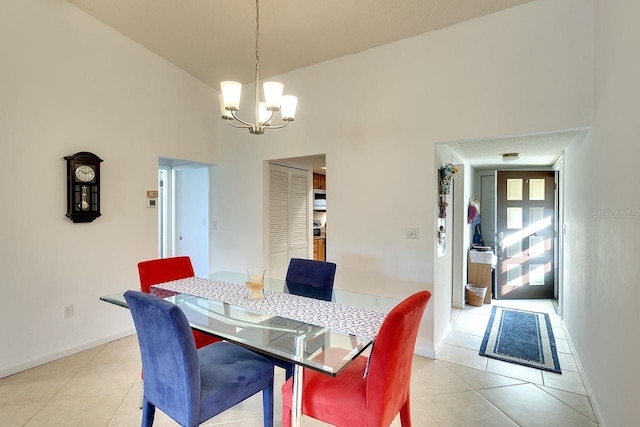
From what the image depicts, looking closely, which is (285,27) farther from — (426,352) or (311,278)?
(426,352)

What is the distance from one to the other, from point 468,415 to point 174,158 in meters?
3.84

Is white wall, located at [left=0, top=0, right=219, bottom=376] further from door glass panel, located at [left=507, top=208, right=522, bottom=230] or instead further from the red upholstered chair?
door glass panel, located at [left=507, top=208, right=522, bottom=230]

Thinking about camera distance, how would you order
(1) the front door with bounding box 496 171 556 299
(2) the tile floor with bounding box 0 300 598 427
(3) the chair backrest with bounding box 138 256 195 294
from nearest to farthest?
(2) the tile floor with bounding box 0 300 598 427
(3) the chair backrest with bounding box 138 256 195 294
(1) the front door with bounding box 496 171 556 299

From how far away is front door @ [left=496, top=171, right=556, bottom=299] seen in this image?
4613 millimetres

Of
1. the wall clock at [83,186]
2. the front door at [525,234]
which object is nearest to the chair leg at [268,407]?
the wall clock at [83,186]

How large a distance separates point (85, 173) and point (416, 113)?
3.14m

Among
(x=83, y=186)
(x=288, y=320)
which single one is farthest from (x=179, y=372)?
(x=83, y=186)

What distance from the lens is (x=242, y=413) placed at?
85.7 inches

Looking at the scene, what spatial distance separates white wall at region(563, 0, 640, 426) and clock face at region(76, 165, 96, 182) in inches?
156

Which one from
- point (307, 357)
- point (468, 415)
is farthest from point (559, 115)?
point (307, 357)

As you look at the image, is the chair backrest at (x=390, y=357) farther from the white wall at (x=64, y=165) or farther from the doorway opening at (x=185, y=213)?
the doorway opening at (x=185, y=213)

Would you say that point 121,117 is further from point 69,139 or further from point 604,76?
point 604,76

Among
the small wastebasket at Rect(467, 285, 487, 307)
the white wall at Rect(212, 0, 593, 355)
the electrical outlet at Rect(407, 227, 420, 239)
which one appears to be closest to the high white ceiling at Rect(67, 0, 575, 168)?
the white wall at Rect(212, 0, 593, 355)

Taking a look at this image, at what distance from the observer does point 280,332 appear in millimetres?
1703
